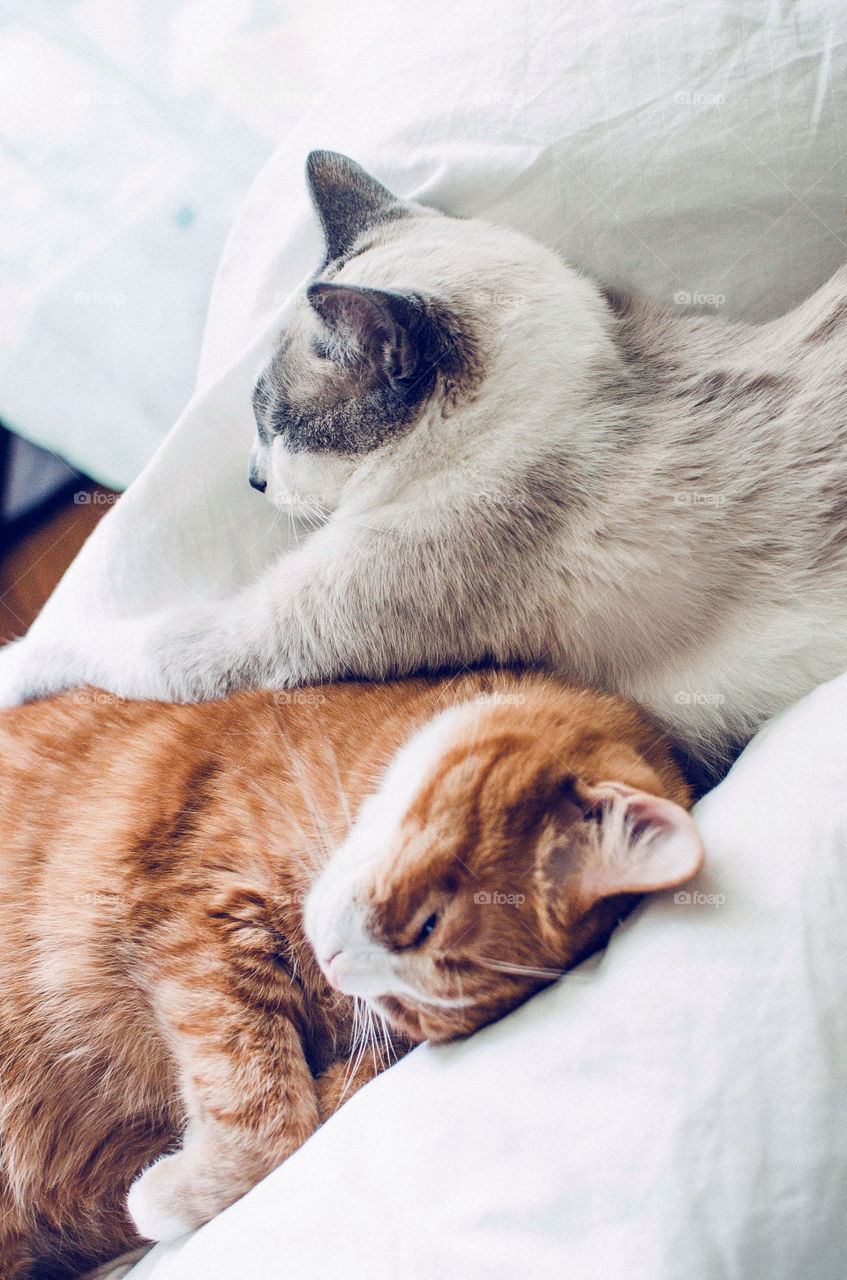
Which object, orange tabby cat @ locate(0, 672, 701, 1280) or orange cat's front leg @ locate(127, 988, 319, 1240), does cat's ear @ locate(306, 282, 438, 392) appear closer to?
orange tabby cat @ locate(0, 672, 701, 1280)

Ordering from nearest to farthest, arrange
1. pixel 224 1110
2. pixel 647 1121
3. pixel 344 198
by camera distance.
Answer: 1. pixel 647 1121
2. pixel 224 1110
3. pixel 344 198

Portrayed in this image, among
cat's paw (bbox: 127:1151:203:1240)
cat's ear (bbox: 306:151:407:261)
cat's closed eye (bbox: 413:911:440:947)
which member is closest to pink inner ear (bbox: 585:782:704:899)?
cat's closed eye (bbox: 413:911:440:947)

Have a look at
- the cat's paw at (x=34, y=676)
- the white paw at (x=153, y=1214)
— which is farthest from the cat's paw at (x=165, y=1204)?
the cat's paw at (x=34, y=676)

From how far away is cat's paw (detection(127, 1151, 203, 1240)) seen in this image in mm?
739

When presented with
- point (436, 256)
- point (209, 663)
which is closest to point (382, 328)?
point (436, 256)

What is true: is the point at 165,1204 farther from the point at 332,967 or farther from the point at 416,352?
the point at 416,352

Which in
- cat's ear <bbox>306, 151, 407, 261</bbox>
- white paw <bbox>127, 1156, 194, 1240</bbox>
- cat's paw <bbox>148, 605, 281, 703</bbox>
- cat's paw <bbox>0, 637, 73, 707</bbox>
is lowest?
white paw <bbox>127, 1156, 194, 1240</bbox>

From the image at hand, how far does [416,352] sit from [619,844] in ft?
1.99

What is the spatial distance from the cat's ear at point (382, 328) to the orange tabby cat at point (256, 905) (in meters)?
0.38

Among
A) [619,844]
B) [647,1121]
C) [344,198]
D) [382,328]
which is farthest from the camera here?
[344,198]

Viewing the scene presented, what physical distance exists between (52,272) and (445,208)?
0.66 m

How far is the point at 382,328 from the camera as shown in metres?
0.93

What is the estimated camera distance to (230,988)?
2.65 feet

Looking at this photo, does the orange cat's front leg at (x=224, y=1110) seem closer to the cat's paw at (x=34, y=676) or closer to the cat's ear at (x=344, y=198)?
the cat's paw at (x=34, y=676)
